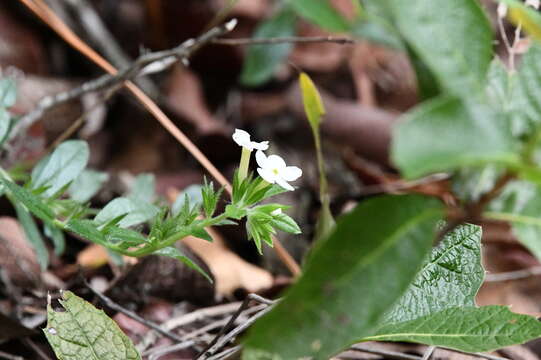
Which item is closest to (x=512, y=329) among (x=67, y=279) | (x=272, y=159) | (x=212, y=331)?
(x=272, y=159)

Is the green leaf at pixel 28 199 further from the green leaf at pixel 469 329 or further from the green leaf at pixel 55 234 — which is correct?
the green leaf at pixel 469 329

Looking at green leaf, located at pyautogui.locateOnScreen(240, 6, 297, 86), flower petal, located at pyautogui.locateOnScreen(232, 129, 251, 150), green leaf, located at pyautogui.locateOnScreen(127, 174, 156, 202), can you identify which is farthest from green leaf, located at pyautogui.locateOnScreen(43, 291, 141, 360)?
green leaf, located at pyautogui.locateOnScreen(240, 6, 297, 86)

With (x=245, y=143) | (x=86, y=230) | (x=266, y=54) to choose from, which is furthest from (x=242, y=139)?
(x=266, y=54)

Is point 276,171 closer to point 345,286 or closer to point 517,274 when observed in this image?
point 345,286

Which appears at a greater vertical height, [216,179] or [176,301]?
[216,179]

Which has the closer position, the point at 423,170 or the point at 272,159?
the point at 423,170

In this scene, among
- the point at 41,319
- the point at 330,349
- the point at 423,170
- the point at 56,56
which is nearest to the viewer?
the point at 423,170

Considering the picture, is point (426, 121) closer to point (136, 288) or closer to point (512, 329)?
point (512, 329)
